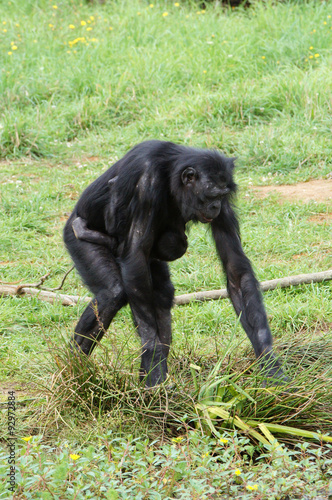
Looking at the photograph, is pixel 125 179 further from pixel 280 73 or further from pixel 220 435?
pixel 280 73

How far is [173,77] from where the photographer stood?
10312 mm

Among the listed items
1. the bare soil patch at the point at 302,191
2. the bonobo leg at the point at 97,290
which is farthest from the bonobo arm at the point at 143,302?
the bare soil patch at the point at 302,191

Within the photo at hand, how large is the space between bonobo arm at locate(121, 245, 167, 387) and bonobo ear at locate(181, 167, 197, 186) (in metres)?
0.54

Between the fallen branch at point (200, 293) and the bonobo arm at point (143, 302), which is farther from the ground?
the bonobo arm at point (143, 302)

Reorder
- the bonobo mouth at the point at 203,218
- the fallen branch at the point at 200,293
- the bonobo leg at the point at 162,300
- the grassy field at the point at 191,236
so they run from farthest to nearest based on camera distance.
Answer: the fallen branch at the point at 200,293 < the bonobo leg at the point at 162,300 < the bonobo mouth at the point at 203,218 < the grassy field at the point at 191,236

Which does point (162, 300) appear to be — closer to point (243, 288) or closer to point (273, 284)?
point (243, 288)

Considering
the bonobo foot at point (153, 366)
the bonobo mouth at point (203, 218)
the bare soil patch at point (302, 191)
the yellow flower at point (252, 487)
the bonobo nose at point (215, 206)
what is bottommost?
the bare soil patch at point (302, 191)

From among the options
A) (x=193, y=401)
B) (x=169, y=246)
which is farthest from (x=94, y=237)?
(x=193, y=401)

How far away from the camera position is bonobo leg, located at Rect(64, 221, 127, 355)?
14.8ft

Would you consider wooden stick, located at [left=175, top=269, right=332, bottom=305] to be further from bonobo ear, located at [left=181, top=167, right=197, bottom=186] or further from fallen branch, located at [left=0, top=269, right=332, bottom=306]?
bonobo ear, located at [left=181, top=167, right=197, bottom=186]

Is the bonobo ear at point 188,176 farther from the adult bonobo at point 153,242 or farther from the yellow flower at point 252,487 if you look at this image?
the yellow flower at point 252,487

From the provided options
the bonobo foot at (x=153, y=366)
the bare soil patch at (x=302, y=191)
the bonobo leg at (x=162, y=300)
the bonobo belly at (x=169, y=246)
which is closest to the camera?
the bonobo foot at (x=153, y=366)

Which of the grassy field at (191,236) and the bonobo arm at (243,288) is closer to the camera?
the grassy field at (191,236)

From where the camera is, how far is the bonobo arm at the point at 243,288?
4.35 m
